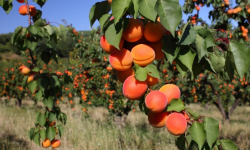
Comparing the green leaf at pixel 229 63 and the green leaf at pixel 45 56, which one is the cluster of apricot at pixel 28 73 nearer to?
the green leaf at pixel 45 56

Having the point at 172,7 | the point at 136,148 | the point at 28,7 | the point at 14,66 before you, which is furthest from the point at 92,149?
the point at 14,66

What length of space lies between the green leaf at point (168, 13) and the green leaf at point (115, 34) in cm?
13

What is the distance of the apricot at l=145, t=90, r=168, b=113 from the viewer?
637mm

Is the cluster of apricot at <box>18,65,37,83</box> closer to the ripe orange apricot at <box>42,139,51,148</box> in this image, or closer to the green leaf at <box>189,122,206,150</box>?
the ripe orange apricot at <box>42,139,51,148</box>

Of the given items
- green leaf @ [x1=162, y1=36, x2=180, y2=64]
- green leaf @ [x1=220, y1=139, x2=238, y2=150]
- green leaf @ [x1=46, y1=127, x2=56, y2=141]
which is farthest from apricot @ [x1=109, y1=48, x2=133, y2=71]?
green leaf @ [x1=46, y1=127, x2=56, y2=141]

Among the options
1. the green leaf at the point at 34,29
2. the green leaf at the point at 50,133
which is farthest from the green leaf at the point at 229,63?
the green leaf at the point at 50,133

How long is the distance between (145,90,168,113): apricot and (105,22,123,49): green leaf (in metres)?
0.20

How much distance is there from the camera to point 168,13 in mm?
562

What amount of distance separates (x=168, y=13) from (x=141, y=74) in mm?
196

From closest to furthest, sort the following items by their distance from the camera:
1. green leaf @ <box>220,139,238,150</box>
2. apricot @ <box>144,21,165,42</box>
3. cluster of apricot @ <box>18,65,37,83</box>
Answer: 1. apricot @ <box>144,21,165,42</box>
2. green leaf @ <box>220,139,238,150</box>
3. cluster of apricot @ <box>18,65,37,83</box>

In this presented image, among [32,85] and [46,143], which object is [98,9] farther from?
[46,143]

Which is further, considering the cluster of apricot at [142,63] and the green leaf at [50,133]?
the green leaf at [50,133]

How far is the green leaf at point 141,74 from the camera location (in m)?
0.61

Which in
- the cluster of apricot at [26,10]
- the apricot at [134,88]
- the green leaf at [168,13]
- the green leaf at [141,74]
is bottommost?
the apricot at [134,88]
